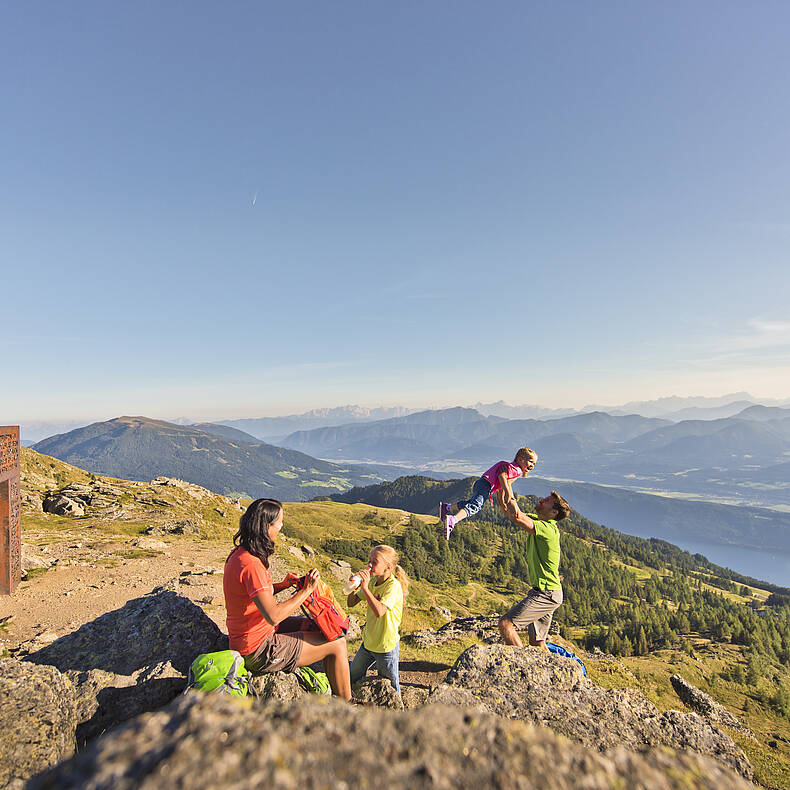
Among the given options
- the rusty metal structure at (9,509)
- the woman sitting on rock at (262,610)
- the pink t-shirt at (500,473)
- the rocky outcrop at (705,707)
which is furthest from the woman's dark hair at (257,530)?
the rusty metal structure at (9,509)

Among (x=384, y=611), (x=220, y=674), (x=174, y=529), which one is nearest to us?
(x=220, y=674)

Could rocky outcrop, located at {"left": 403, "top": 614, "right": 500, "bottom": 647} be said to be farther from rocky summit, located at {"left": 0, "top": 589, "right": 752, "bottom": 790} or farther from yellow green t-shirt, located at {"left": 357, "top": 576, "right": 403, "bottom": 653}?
rocky summit, located at {"left": 0, "top": 589, "right": 752, "bottom": 790}

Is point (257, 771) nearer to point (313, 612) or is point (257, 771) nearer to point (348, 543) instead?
point (313, 612)

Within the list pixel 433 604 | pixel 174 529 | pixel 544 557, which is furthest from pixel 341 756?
pixel 433 604

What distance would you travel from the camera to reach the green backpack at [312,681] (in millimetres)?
6922

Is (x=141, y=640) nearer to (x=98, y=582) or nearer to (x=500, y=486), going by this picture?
(x=500, y=486)

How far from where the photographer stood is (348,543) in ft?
311

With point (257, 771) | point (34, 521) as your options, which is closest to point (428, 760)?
point (257, 771)

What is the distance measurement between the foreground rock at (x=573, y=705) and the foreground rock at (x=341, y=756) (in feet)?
16.2

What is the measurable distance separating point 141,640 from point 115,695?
2304 millimetres

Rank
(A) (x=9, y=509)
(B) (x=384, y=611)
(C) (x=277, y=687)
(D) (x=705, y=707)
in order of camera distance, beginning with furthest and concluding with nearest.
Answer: (A) (x=9, y=509) < (D) (x=705, y=707) < (B) (x=384, y=611) < (C) (x=277, y=687)

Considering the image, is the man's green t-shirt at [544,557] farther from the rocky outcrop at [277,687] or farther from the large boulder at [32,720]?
the large boulder at [32,720]

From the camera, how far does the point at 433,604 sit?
55.3 meters

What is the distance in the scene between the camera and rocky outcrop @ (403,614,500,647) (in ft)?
45.7
